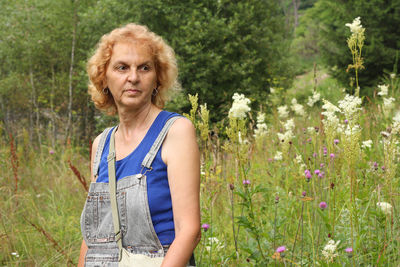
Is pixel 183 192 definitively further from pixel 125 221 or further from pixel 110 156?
pixel 110 156

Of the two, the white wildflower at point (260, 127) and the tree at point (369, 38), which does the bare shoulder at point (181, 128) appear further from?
the tree at point (369, 38)

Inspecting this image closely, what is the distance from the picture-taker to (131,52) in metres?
1.81

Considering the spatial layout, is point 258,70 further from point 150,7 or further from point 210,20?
point 150,7

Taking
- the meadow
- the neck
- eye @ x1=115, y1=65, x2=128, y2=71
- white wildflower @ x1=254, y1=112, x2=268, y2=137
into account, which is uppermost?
eye @ x1=115, y1=65, x2=128, y2=71

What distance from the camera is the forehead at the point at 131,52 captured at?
1.81 metres

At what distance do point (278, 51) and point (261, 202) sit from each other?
7720mm

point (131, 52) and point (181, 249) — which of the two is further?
point (131, 52)

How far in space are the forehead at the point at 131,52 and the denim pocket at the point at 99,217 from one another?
1.97ft

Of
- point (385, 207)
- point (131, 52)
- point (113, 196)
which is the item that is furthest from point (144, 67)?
point (385, 207)

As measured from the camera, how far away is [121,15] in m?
8.73

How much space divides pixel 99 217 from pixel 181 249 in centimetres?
47

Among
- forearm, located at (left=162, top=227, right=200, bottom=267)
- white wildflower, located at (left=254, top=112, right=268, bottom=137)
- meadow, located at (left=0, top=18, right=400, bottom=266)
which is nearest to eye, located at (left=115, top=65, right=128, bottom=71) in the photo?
meadow, located at (left=0, top=18, right=400, bottom=266)

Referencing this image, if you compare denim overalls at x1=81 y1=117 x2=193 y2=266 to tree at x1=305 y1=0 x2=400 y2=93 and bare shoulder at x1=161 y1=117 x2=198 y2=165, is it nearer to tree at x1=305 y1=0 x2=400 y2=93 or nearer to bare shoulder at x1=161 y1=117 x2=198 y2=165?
bare shoulder at x1=161 y1=117 x2=198 y2=165

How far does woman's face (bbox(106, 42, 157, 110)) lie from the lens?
1.79 m
